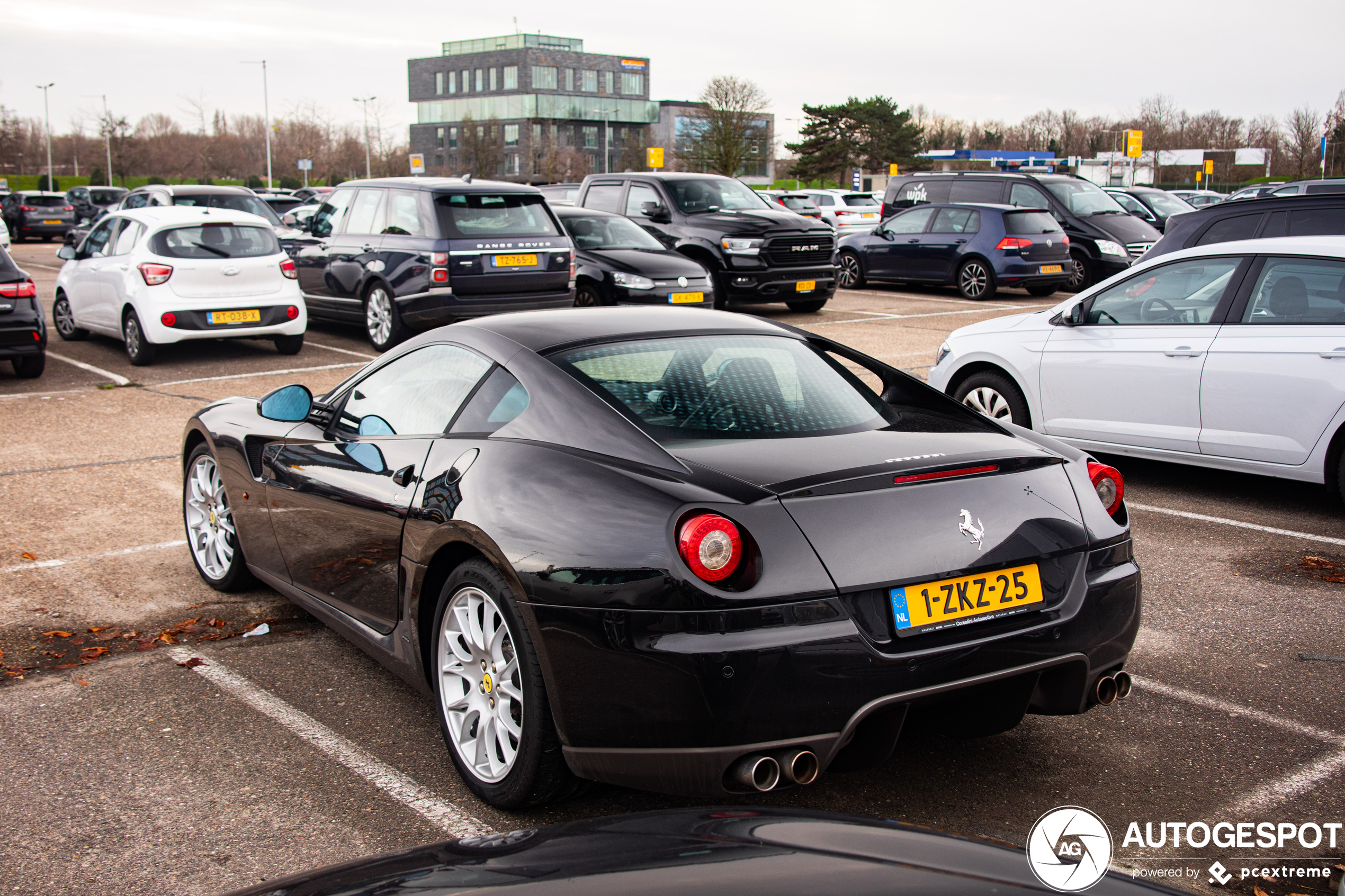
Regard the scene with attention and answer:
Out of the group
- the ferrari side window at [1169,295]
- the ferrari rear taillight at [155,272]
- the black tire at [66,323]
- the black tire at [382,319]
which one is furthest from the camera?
the black tire at [66,323]

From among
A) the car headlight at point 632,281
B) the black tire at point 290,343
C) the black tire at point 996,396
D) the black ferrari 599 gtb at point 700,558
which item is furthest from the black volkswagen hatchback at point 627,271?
the black ferrari 599 gtb at point 700,558

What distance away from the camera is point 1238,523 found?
20.8 ft

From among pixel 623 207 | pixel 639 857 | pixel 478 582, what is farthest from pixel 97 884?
pixel 623 207

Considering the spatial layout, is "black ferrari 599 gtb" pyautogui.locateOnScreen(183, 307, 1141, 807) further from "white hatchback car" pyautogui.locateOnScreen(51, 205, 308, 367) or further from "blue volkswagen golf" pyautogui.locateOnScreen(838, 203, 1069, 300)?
"blue volkswagen golf" pyautogui.locateOnScreen(838, 203, 1069, 300)

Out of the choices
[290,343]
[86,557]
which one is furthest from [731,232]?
[86,557]

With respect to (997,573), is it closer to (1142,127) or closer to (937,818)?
(937,818)

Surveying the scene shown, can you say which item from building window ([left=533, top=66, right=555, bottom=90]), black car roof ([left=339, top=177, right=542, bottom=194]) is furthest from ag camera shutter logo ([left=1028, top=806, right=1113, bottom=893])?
building window ([left=533, top=66, right=555, bottom=90])

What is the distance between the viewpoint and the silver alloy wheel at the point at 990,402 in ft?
25.6

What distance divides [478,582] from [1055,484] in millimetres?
1655

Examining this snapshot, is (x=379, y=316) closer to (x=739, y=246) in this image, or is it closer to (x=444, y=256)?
(x=444, y=256)

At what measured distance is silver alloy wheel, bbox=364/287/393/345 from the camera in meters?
13.0

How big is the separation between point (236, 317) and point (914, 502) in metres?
10.8

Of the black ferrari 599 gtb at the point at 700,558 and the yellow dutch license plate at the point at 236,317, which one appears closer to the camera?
the black ferrari 599 gtb at the point at 700,558

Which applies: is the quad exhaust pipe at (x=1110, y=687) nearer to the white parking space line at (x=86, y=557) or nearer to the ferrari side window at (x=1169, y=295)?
the ferrari side window at (x=1169, y=295)
